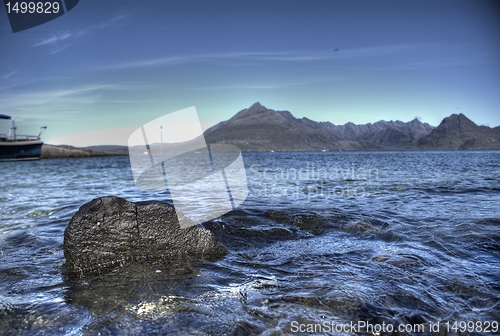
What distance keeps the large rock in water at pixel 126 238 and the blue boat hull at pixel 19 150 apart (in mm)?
86803

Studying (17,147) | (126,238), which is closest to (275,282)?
(126,238)

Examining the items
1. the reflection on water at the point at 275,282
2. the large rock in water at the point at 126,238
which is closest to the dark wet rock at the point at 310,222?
the reflection on water at the point at 275,282

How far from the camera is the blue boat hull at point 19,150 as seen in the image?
74931mm

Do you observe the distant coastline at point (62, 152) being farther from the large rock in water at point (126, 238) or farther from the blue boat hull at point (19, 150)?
the large rock in water at point (126, 238)

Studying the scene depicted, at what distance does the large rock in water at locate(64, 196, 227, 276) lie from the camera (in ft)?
17.5

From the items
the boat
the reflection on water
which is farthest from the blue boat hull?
the reflection on water

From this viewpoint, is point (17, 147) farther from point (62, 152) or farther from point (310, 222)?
point (310, 222)

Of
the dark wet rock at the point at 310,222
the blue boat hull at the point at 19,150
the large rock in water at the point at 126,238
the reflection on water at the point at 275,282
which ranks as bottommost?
the dark wet rock at the point at 310,222

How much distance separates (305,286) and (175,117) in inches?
147

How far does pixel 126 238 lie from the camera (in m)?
5.56

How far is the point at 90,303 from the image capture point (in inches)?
154

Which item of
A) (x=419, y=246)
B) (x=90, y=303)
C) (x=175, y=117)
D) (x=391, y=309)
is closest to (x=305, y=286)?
(x=391, y=309)

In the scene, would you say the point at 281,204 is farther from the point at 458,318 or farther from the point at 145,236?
the point at 458,318

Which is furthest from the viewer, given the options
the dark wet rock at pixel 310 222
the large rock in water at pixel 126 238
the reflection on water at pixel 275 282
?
the dark wet rock at pixel 310 222
